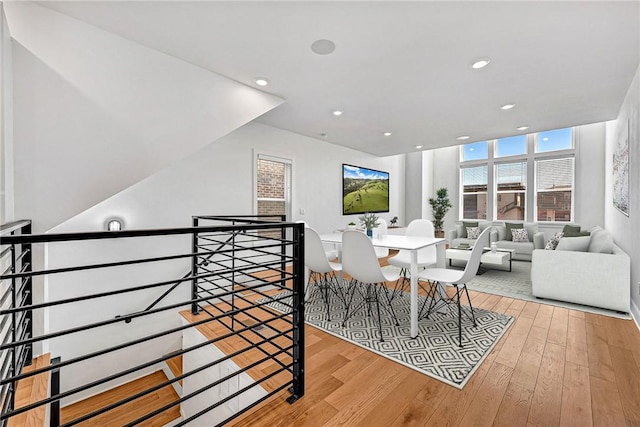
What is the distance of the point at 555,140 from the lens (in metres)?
6.40

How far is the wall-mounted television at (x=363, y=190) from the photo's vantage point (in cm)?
600

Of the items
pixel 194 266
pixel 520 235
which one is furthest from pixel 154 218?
pixel 520 235

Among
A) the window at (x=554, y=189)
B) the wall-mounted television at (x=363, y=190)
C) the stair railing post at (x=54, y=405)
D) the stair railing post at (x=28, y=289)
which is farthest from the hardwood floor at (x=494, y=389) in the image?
the window at (x=554, y=189)

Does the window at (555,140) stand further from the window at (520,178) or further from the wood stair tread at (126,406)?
the wood stair tread at (126,406)

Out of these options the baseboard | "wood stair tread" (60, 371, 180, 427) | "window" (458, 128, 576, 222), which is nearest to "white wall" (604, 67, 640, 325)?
the baseboard

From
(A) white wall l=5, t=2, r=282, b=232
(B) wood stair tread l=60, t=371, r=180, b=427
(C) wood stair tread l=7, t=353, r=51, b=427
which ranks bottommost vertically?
(B) wood stair tread l=60, t=371, r=180, b=427

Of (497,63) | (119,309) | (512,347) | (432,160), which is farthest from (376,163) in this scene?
(119,309)

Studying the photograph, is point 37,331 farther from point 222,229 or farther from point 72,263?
point 222,229

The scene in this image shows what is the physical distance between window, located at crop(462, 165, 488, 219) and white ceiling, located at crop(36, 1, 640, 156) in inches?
149

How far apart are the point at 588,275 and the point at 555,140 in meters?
4.80

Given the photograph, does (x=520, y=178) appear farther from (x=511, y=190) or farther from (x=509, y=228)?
(x=509, y=228)

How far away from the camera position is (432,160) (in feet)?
27.3

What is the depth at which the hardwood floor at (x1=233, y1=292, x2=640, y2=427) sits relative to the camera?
1.54 metres

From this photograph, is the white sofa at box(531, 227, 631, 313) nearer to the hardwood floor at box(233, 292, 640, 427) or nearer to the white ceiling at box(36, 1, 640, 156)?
the hardwood floor at box(233, 292, 640, 427)
